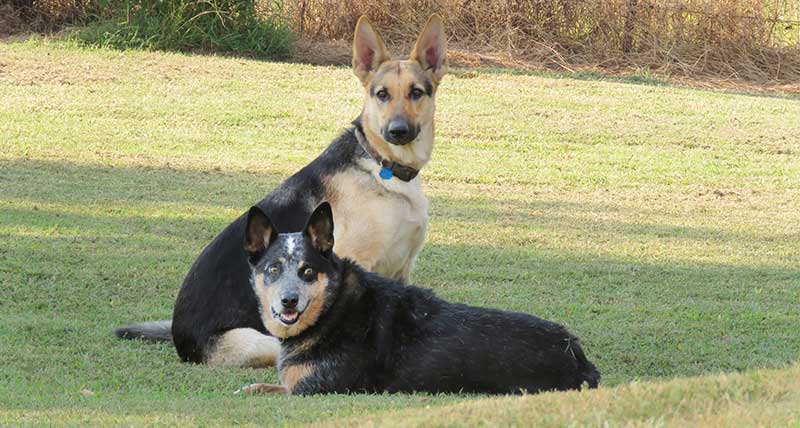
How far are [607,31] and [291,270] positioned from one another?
17.0 metres

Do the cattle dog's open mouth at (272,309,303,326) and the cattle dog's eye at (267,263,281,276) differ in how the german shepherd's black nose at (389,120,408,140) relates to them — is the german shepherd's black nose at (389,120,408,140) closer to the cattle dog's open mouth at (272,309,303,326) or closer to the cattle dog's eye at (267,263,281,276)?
the cattle dog's eye at (267,263,281,276)

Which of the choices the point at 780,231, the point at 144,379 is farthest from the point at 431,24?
the point at 780,231

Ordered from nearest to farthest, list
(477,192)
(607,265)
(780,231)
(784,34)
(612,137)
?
1. (607,265)
2. (780,231)
3. (477,192)
4. (612,137)
5. (784,34)

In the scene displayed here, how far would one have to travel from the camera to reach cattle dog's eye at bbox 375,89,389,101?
8.61 metres

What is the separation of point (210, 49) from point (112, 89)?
2.98 meters

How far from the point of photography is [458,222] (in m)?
13.1

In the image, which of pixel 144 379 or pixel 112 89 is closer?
pixel 144 379

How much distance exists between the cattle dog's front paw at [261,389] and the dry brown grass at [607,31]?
1599cm

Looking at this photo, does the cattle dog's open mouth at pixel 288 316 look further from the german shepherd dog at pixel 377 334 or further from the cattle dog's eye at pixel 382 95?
the cattle dog's eye at pixel 382 95

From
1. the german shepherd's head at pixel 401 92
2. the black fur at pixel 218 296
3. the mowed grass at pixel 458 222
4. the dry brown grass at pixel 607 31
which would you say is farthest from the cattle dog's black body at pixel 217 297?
the dry brown grass at pixel 607 31

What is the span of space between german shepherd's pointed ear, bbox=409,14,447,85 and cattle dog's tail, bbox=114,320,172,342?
2532mm

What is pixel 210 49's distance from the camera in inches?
872

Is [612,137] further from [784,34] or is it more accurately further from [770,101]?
[784,34]

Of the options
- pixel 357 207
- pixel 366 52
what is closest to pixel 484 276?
pixel 366 52
